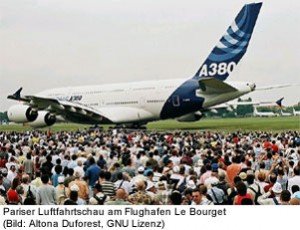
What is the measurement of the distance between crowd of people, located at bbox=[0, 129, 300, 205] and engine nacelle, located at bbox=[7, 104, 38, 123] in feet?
10.4

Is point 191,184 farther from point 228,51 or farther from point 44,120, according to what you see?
point 228,51

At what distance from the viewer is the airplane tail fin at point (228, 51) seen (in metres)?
18.5

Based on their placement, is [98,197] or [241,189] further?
[98,197]

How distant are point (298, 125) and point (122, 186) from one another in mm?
6715

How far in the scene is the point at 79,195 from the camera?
9344 mm

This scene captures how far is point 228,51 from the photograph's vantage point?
2234 cm

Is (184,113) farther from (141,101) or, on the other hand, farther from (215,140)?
(215,140)

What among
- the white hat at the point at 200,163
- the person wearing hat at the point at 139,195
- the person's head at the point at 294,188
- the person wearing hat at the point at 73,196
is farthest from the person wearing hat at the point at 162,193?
the white hat at the point at 200,163

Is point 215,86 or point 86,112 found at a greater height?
point 215,86

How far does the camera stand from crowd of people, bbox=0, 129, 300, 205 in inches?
349

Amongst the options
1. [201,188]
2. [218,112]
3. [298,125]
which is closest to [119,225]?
[201,188]

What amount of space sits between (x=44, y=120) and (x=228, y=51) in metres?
5.65

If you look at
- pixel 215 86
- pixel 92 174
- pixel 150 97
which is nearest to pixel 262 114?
pixel 215 86

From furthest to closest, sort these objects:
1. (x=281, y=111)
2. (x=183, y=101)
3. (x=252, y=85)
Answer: (x=183, y=101)
(x=252, y=85)
(x=281, y=111)
